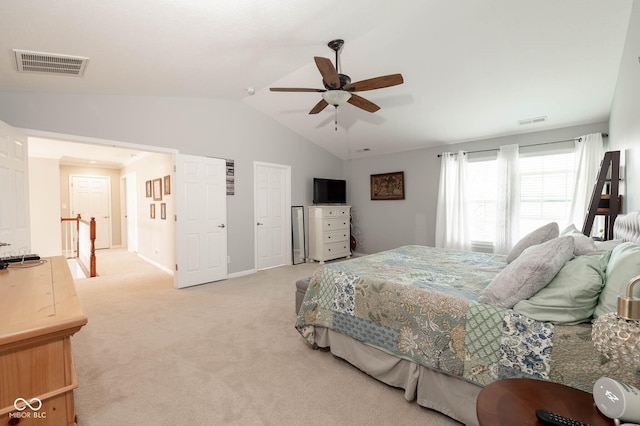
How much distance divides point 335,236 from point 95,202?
674 centimetres

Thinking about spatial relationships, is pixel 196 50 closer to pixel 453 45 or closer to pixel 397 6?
pixel 397 6

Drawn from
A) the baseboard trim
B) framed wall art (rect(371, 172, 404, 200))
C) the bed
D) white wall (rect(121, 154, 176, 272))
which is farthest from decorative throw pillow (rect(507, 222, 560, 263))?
white wall (rect(121, 154, 176, 272))

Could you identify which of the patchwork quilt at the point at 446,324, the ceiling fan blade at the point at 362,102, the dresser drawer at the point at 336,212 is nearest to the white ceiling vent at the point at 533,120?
the ceiling fan blade at the point at 362,102

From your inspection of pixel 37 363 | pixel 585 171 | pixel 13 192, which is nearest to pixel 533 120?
pixel 585 171

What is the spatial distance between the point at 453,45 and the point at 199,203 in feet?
12.8

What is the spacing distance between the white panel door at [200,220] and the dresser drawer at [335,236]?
2029 millimetres

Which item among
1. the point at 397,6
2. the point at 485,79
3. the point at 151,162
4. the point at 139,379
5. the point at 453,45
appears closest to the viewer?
the point at 139,379

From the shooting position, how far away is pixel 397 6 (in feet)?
8.53

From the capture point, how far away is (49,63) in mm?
2459

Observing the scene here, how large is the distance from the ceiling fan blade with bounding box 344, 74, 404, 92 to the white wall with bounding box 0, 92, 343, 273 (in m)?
2.71

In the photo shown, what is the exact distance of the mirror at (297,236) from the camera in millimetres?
5930

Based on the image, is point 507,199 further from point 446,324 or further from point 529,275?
point 446,324

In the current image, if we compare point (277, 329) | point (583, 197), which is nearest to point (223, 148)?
point (277, 329)

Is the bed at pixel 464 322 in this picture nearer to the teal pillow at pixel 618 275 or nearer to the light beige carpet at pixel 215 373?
the teal pillow at pixel 618 275
